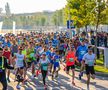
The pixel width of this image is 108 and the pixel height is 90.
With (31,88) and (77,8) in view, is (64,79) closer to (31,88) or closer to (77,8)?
(31,88)

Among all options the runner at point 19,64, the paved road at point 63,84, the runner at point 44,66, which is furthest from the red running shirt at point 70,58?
the runner at point 19,64

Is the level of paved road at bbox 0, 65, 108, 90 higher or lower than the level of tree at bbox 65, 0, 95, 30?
lower

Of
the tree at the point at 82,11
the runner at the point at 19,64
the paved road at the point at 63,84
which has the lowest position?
the paved road at the point at 63,84

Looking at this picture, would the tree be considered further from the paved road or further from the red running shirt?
the red running shirt

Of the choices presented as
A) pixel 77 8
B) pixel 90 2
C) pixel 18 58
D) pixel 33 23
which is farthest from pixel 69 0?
pixel 33 23

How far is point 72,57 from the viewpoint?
56.9ft

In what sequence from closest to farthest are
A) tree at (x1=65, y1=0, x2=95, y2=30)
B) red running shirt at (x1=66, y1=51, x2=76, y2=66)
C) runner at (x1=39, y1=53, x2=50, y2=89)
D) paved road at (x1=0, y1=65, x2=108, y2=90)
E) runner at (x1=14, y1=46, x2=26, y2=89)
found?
1. runner at (x1=39, y1=53, x2=50, y2=89)
2. paved road at (x1=0, y1=65, x2=108, y2=90)
3. runner at (x1=14, y1=46, x2=26, y2=89)
4. red running shirt at (x1=66, y1=51, x2=76, y2=66)
5. tree at (x1=65, y1=0, x2=95, y2=30)

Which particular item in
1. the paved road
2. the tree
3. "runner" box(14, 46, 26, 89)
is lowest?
the paved road

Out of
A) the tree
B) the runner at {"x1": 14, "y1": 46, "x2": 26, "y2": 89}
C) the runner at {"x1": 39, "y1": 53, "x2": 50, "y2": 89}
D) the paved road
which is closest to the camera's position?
the runner at {"x1": 39, "y1": 53, "x2": 50, "y2": 89}

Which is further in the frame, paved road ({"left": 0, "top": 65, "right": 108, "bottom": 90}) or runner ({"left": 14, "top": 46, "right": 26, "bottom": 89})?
runner ({"left": 14, "top": 46, "right": 26, "bottom": 89})

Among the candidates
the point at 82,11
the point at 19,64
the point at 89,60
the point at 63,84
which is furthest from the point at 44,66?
the point at 82,11

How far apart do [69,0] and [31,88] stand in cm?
2260

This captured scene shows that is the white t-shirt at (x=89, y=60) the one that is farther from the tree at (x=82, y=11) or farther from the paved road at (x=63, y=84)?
the tree at (x=82, y=11)

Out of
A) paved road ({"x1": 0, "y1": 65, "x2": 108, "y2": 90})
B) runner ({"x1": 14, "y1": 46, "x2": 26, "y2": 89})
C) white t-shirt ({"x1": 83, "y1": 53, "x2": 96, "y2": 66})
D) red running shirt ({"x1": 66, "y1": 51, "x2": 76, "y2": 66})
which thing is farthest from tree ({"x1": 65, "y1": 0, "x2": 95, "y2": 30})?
white t-shirt ({"x1": 83, "y1": 53, "x2": 96, "y2": 66})
